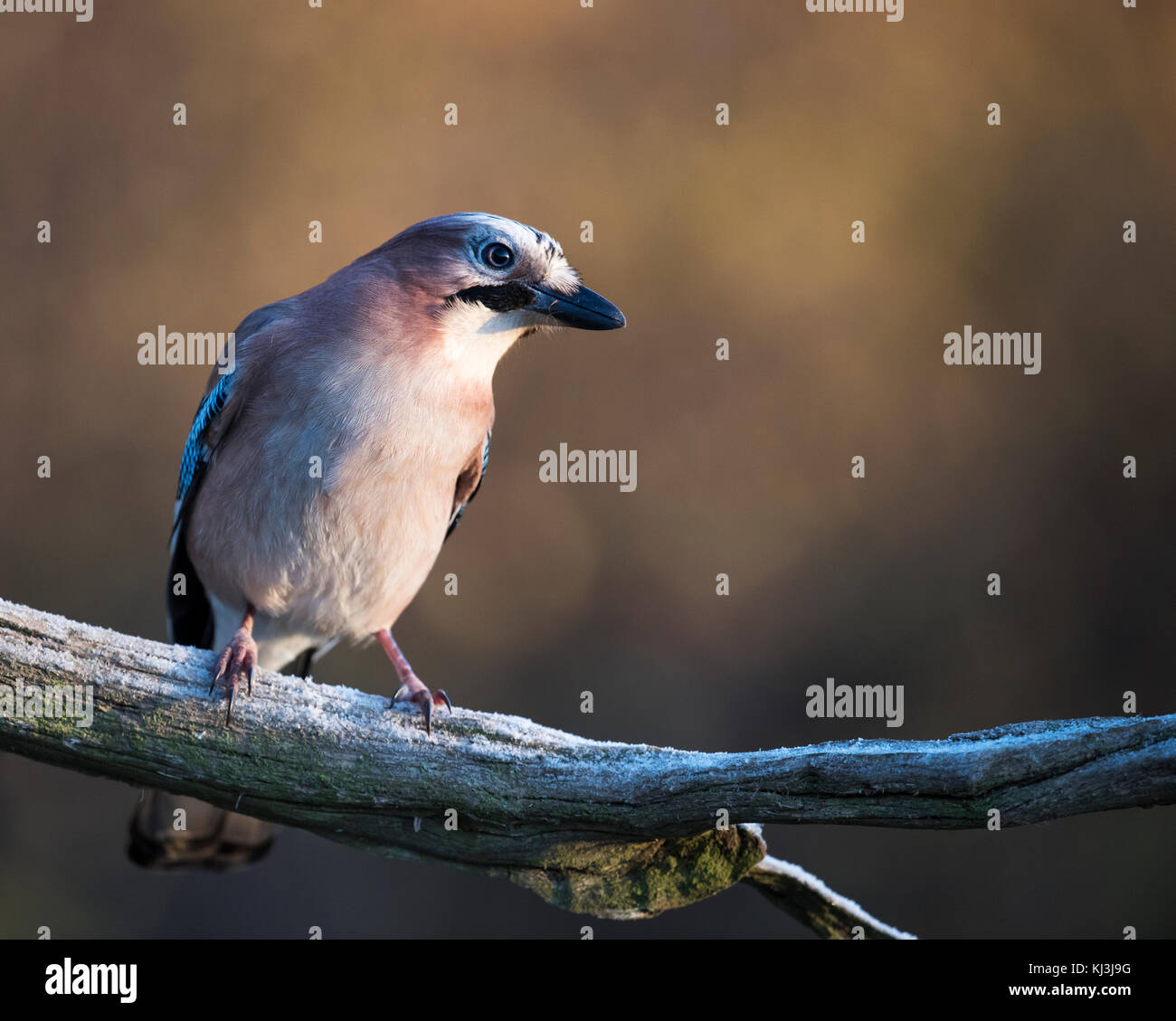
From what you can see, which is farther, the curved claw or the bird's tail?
the bird's tail

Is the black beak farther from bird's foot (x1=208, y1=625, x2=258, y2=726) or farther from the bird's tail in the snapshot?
the bird's tail

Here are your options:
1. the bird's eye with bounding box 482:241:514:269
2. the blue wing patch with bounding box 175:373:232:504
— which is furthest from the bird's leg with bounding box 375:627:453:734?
the bird's eye with bounding box 482:241:514:269

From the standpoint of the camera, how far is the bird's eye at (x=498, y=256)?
3426 millimetres

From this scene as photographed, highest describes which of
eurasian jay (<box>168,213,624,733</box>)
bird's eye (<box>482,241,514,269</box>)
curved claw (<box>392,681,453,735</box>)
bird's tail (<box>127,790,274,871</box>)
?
bird's eye (<box>482,241,514,269</box>)

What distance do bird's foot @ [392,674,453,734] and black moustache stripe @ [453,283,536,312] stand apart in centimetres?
116

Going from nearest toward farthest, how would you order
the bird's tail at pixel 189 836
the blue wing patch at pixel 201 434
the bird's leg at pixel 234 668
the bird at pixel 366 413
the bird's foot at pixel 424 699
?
the bird's leg at pixel 234 668 < the bird's foot at pixel 424 699 < the bird at pixel 366 413 < the blue wing patch at pixel 201 434 < the bird's tail at pixel 189 836

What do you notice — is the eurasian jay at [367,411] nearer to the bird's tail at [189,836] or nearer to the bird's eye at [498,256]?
the bird's eye at [498,256]

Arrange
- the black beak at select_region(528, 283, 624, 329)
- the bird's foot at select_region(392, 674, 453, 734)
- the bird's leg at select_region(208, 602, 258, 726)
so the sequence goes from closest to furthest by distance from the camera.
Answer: the bird's leg at select_region(208, 602, 258, 726) < the bird's foot at select_region(392, 674, 453, 734) < the black beak at select_region(528, 283, 624, 329)

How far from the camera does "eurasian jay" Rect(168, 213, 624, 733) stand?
334 cm

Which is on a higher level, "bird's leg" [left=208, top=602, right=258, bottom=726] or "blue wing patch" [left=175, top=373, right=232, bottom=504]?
"blue wing patch" [left=175, top=373, right=232, bottom=504]

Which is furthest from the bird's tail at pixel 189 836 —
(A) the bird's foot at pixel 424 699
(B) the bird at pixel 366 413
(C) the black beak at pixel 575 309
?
(C) the black beak at pixel 575 309

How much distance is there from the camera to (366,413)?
10.9 ft

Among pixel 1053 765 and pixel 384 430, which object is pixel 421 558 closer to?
pixel 384 430

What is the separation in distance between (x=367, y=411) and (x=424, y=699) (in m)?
0.86
